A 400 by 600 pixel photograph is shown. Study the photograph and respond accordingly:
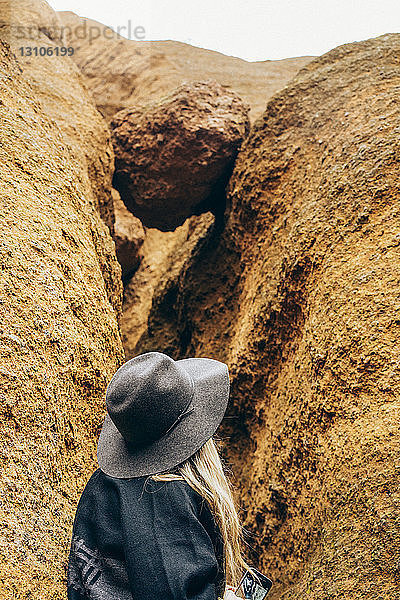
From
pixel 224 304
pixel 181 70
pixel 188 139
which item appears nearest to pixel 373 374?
pixel 224 304

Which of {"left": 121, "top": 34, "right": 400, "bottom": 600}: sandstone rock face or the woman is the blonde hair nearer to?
the woman

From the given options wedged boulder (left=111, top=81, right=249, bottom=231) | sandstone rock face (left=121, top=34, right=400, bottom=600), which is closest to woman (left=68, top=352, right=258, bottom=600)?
sandstone rock face (left=121, top=34, right=400, bottom=600)

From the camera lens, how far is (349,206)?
2441 mm

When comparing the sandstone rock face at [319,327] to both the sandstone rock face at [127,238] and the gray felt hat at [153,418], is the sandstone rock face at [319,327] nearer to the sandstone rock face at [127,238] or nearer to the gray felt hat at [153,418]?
the gray felt hat at [153,418]

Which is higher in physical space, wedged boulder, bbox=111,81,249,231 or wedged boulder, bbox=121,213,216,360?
wedged boulder, bbox=111,81,249,231

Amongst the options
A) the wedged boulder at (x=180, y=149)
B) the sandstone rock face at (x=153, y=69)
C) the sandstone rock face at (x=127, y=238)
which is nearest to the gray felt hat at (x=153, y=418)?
the wedged boulder at (x=180, y=149)

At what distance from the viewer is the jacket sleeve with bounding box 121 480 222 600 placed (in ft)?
4.03

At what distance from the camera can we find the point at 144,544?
1.26m

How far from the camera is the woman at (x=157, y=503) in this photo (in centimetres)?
126

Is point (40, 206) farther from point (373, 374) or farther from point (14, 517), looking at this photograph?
point (373, 374)

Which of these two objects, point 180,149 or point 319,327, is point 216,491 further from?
point 180,149

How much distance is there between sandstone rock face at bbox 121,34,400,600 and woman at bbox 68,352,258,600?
1.58ft

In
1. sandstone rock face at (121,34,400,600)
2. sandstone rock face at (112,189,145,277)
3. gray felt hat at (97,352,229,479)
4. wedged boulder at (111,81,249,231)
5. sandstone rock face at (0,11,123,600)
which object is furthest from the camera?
sandstone rock face at (112,189,145,277)

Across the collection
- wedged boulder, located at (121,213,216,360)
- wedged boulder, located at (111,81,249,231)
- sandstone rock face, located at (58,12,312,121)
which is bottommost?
wedged boulder, located at (121,213,216,360)
